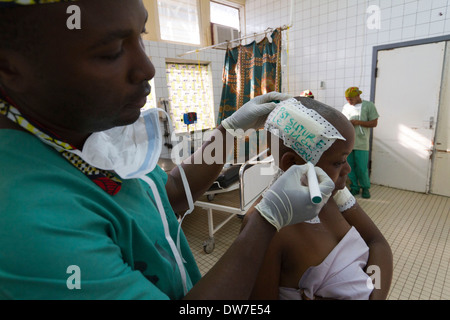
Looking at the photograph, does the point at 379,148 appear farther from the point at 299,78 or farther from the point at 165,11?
the point at 165,11

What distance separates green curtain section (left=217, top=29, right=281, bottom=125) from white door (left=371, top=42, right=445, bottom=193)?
1.68m

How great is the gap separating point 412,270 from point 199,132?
3582 millimetres

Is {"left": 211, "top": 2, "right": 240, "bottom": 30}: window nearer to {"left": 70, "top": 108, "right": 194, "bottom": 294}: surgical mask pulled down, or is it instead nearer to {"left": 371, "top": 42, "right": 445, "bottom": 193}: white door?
{"left": 371, "top": 42, "right": 445, "bottom": 193}: white door

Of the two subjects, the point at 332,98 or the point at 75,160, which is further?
the point at 332,98

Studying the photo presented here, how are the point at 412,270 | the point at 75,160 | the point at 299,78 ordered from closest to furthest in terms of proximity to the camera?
the point at 75,160
the point at 412,270
the point at 299,78

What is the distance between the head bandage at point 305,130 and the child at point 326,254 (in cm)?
1

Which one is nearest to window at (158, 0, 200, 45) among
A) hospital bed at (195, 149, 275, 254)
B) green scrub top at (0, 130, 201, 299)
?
hospital bed at (195, 149, 275, 254)

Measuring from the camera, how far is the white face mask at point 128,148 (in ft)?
1.93

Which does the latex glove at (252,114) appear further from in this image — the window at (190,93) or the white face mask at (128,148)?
the window at (190,93)

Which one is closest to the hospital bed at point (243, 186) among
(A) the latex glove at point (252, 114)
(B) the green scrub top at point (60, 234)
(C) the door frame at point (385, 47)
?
(A) the latex glove at point (252, 114)
